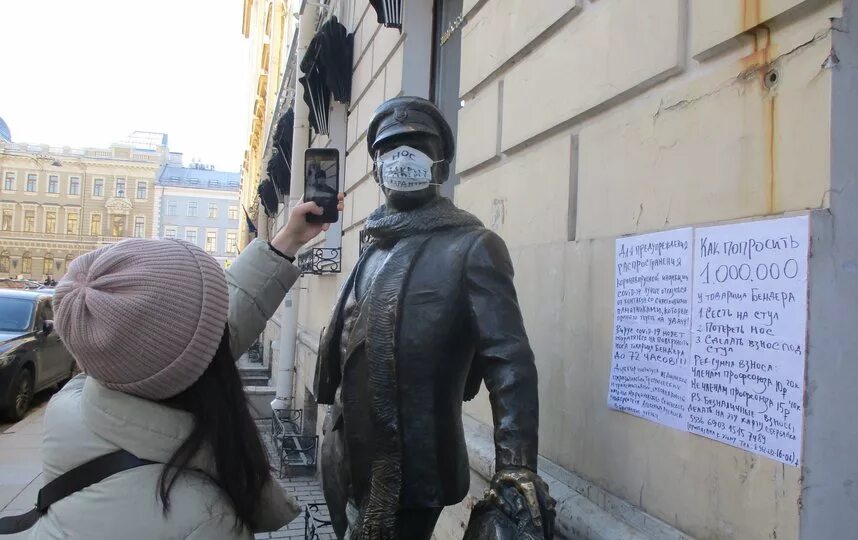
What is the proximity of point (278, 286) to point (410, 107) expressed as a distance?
0.73 m

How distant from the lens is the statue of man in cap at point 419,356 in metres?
1.79

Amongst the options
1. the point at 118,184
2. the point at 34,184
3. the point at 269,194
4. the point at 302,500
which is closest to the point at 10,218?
the point at 34,184

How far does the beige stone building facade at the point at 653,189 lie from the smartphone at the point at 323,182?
0.98 meters

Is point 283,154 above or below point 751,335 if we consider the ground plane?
above

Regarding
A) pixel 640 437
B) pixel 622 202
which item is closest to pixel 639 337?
pixel 640 437

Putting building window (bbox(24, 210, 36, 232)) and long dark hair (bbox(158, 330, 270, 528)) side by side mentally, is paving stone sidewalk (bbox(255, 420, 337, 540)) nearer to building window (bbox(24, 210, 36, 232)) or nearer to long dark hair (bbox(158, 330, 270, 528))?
long dark hair (bbox(158, 330, 270, 528))

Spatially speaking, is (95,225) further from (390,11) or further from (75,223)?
(390,11)

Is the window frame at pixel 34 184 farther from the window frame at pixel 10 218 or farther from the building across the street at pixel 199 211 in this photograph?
the building across the street at pixel 199 211

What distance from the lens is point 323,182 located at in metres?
2.47

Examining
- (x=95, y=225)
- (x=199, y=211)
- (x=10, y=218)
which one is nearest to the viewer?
(x=10, y=218)

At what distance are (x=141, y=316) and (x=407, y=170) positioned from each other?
95cm

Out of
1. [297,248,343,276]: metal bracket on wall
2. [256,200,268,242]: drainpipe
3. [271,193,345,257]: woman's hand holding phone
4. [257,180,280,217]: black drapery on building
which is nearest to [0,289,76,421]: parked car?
[297,248,343,276]: metal bracket on wall

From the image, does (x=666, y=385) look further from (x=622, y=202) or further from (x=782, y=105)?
(x=782, y=105)

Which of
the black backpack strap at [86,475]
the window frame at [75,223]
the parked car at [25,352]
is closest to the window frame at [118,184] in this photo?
the window frame at [75,223]
